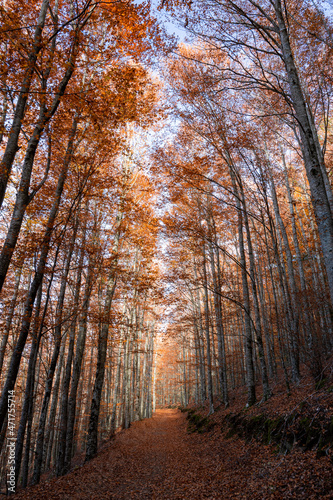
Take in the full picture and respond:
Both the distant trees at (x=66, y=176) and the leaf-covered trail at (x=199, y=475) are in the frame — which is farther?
the distant trees at (x=66, y=176)

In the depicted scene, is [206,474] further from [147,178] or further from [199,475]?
[147,178]

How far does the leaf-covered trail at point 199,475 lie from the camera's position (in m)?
3.35

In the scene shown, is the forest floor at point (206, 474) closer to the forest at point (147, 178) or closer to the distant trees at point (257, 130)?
the forest at point (147, 178)

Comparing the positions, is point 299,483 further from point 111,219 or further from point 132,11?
point 111,219

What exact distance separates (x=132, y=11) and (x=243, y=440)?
10450 millimetres

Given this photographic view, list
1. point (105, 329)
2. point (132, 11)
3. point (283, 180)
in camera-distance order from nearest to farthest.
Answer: point (132, 11) < point (105, 329) < point (283, 180)

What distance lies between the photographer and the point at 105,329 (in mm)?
9133

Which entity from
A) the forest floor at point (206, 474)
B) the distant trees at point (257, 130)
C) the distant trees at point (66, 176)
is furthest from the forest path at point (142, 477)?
the distant trees at point (257, 130)

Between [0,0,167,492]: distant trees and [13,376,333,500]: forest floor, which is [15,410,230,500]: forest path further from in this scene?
[0,0,167,492]: distant trees

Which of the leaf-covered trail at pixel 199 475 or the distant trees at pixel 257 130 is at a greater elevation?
the distant trees at pixel 257 130

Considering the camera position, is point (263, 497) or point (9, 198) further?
point (9, 198)

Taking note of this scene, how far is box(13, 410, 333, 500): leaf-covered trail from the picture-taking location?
11.0 ft

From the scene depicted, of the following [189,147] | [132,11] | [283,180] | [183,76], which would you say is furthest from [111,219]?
[283,180]

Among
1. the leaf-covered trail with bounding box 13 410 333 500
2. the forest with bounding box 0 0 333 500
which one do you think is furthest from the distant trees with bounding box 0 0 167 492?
the leaf-covered trail with bounding box 13 410 333 500
